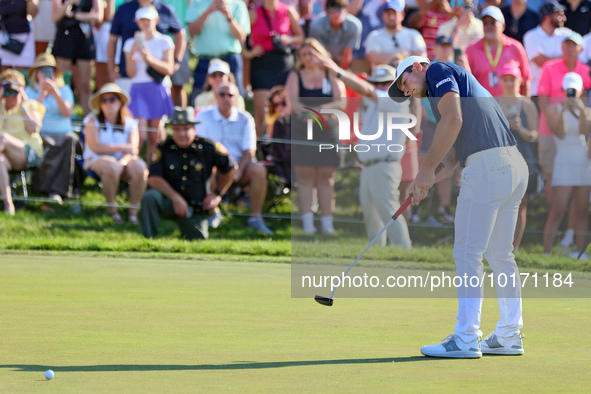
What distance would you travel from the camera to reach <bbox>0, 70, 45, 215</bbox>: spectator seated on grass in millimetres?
11422

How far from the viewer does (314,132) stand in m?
11.6

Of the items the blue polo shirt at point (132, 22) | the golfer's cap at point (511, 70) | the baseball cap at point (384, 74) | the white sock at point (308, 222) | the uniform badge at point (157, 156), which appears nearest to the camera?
the baseball cap at point (384, 74)

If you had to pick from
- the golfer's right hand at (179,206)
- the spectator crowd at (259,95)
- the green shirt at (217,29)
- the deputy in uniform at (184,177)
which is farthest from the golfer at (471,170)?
the green shirt at (217,29)

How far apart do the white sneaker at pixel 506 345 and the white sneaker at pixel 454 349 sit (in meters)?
0.16

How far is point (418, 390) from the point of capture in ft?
14.5

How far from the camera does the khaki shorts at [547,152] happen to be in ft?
36.8

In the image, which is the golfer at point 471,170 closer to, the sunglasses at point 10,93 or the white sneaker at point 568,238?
the white sneaker at point 568,238

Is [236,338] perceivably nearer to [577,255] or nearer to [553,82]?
[577,255]

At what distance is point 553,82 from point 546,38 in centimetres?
124

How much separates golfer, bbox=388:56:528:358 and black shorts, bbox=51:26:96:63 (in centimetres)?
823

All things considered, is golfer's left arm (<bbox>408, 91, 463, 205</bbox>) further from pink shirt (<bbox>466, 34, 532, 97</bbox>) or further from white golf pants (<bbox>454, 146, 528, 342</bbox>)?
pink shirt (<bbox>466, 34, 532, 97</bbox>)

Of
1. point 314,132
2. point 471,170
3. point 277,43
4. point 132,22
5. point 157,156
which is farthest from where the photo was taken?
point 277,43

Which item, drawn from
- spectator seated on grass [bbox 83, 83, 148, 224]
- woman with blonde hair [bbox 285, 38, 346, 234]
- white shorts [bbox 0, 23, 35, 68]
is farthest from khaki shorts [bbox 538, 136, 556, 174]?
white shorts [bbox 0, 23, 35, 68]

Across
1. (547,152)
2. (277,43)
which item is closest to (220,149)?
(277,43)
